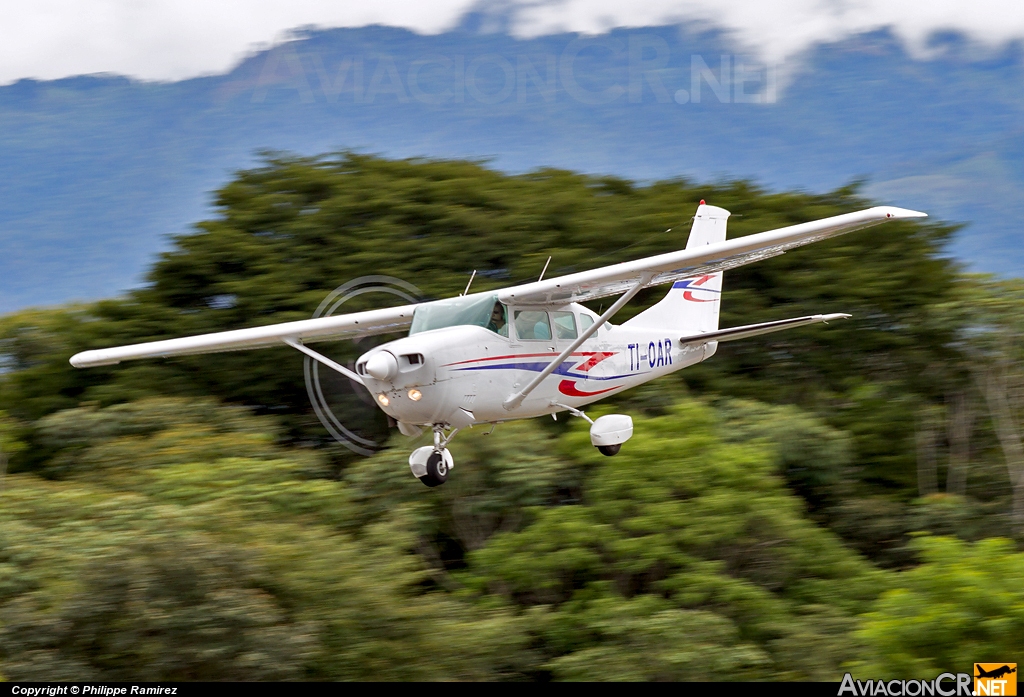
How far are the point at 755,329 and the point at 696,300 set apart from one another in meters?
3.33

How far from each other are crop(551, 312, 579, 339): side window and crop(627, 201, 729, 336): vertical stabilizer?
2.40 meters

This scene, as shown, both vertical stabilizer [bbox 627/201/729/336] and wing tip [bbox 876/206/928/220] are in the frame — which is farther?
vertical stabilizer [bbox 627/201/729/336]

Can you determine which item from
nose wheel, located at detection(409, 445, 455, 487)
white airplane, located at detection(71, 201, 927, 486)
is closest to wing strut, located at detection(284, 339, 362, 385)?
white airplane, located at detection(71, 201, 927, 486)

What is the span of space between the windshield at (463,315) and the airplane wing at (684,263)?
0.22 metres

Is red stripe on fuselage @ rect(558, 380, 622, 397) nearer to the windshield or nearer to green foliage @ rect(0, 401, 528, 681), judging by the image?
the windshield

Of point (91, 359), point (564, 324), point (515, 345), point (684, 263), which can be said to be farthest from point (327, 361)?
point (684, 263)

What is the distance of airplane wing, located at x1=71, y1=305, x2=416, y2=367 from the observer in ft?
43.8

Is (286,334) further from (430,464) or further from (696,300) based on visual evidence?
(696,300)

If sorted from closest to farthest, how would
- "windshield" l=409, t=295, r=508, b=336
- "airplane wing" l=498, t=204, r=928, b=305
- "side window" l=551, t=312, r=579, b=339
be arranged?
1. "airplane wing" l=498, t=204, r=928, b=305
2. "windshield" l=409, t=295, r=508, b=336
3. "side window" l=551, t=312, r=579, b=339

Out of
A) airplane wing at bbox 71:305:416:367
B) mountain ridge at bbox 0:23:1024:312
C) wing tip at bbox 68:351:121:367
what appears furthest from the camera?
mountain ridge at bbox 0:23:1024:312

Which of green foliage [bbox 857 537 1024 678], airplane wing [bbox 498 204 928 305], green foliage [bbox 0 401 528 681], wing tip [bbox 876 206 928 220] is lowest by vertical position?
green foliage [bbox 857 537 1024 678]

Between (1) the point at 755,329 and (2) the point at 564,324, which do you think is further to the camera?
(1) the point at 755,329

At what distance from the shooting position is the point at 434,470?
12.0 metres

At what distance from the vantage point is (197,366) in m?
24.1
